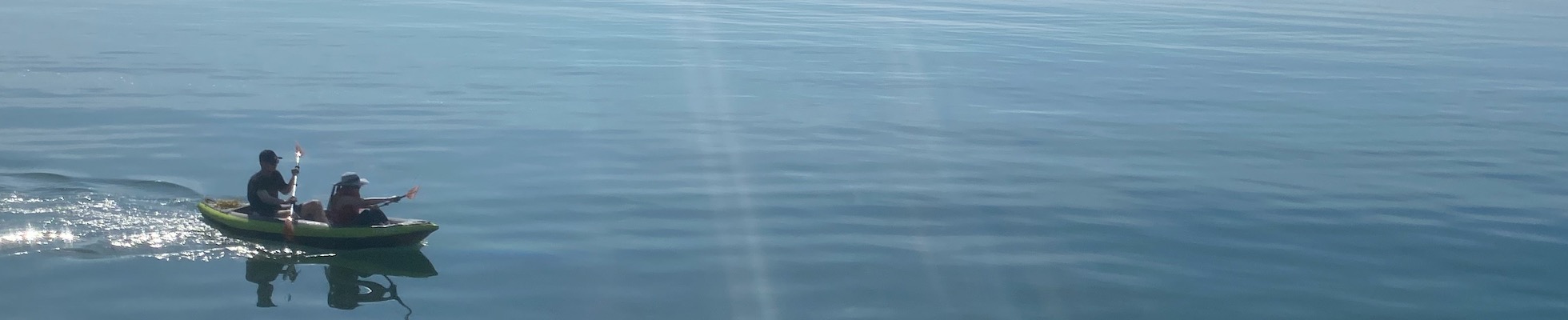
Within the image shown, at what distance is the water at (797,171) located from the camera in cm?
1725

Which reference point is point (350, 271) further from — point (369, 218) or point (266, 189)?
point (266, 189)

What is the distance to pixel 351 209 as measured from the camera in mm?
18719

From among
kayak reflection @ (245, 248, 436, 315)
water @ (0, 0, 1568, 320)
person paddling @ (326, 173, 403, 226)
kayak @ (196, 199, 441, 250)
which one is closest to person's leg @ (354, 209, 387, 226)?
person paddling @ (326, 173, 403, 226)

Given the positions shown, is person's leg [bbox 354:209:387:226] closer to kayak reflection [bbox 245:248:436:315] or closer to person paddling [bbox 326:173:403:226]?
person paddling [bbox 326:173:403:226]

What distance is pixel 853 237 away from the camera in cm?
1983

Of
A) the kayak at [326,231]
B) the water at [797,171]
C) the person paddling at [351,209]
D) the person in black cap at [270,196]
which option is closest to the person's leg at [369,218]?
the person paddling at [351,209]

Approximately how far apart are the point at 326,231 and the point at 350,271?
2.52 feet

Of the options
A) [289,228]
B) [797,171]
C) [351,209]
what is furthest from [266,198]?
[797,171]

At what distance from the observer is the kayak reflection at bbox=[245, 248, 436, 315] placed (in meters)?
16.8

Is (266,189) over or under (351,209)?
over

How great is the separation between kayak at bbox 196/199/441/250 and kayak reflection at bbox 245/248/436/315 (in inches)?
7.2

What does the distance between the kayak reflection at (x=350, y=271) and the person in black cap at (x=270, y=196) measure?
2.66 feet

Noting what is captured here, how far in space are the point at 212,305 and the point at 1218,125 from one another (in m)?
20.4

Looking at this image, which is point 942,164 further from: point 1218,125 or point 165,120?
point 165,120
